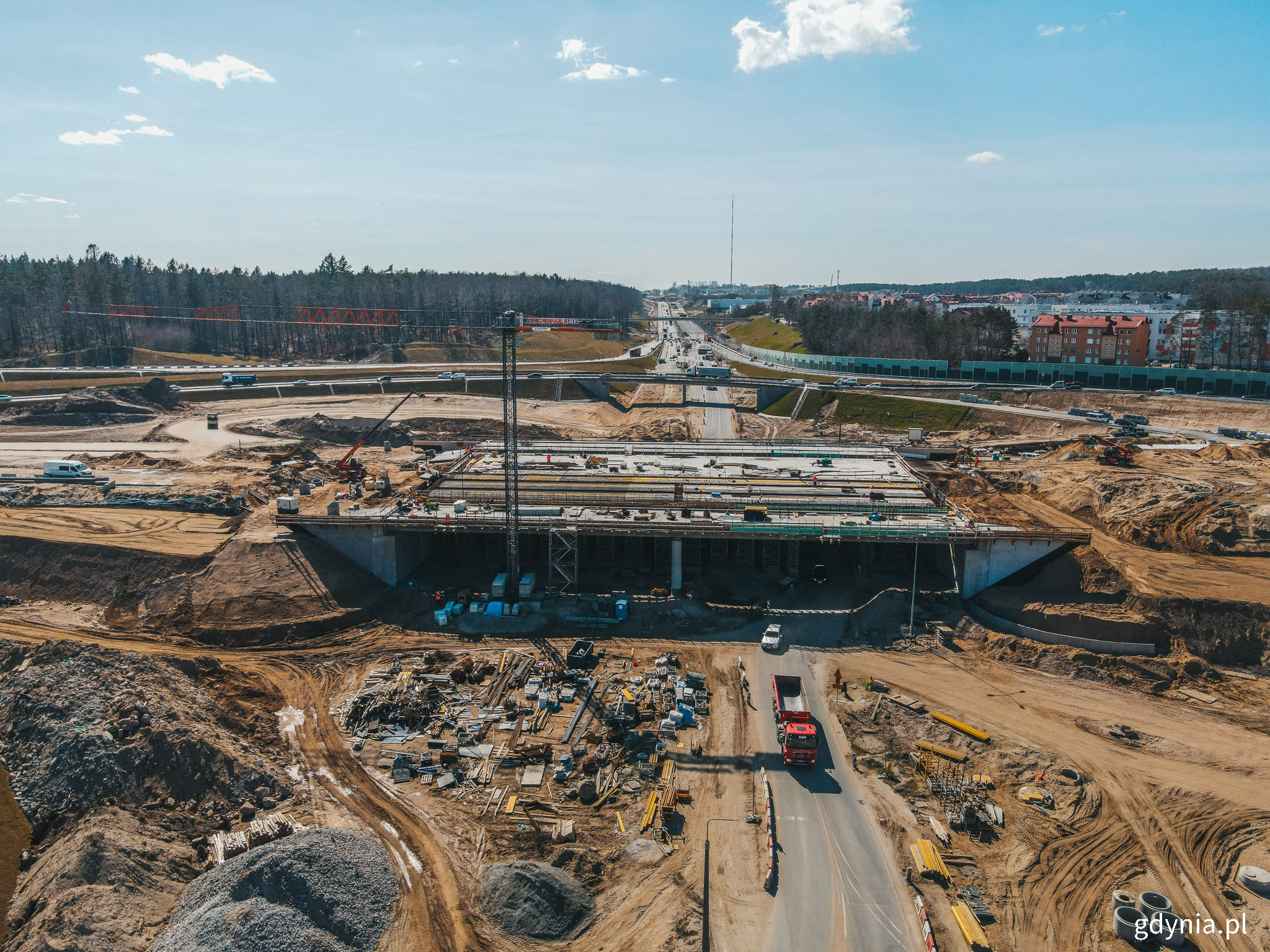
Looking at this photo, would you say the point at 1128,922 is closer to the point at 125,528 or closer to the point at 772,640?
the point at 772,640

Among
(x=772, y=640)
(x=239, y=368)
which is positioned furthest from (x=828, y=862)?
(x=239, y=368)

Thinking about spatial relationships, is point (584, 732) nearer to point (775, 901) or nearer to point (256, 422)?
point (775, 901)

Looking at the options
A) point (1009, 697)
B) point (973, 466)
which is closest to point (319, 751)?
point (1009, 697)

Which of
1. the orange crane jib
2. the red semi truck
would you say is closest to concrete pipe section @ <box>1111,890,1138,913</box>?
the red semi truck

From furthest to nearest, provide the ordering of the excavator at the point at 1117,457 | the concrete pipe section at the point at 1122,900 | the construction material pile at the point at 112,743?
the excavator at the point at 1117,457 < the construction material pile at the point at 112,743 < the concrete pipe section at the point at 1122,900

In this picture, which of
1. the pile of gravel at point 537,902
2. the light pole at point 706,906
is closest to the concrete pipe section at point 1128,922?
the light pole at point 706,906

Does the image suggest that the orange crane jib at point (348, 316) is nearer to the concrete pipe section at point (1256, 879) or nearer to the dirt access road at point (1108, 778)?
the dirt access road at point (1108, 778)
